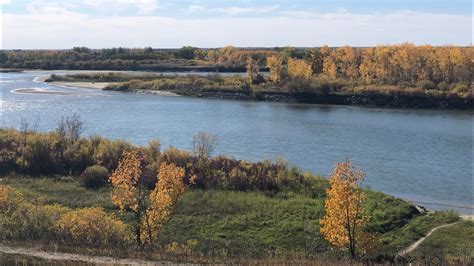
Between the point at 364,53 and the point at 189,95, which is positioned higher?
the point at 364,53

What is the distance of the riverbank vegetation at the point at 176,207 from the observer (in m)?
15.5

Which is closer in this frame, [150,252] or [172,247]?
[150,252]

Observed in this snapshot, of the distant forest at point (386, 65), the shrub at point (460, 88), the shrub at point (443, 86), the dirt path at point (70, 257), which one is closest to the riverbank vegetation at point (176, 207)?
the dirt path at point (70, 257)

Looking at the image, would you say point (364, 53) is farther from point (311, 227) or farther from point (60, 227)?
A: point (60, 227)

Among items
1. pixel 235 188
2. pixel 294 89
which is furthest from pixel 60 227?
pixel 294 89

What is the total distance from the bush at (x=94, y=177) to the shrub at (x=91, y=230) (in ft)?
25.8

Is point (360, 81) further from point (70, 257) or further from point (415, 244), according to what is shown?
point (70, 257)

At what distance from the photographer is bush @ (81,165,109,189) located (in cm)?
2403

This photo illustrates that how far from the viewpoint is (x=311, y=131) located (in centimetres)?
4275

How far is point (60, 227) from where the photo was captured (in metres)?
15.7

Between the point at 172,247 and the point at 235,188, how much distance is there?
333 inches

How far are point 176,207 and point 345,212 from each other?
7238 mm

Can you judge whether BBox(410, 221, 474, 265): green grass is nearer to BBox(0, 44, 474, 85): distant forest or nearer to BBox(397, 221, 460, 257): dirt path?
BBox(397, 221, 460, 257): dirt path

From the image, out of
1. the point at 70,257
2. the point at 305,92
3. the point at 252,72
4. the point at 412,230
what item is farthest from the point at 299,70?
the point at 70,257
